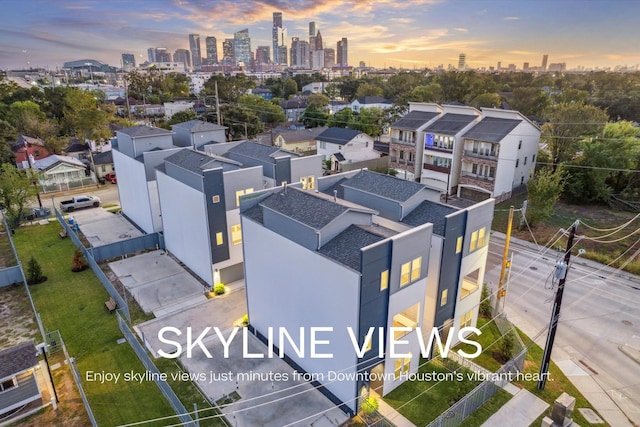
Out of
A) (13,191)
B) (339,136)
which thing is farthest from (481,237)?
(13,191)

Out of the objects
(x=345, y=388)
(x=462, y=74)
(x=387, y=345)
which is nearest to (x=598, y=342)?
(x=387, y=345)

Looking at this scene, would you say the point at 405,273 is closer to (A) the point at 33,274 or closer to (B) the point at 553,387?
(B) the point at 553,387

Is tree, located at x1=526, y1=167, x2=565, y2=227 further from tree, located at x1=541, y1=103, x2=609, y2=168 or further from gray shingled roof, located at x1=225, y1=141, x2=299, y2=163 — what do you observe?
gray shingled roof, located at x1=225, y1=141, x2=299, y2=163

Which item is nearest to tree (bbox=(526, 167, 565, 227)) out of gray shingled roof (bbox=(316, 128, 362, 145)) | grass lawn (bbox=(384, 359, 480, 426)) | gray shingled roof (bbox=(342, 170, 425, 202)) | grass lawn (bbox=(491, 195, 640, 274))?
grass lawn (bbox=(491, 195, 640, 274))

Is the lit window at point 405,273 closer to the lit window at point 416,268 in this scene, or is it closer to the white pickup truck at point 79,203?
the lit window at point 416,268

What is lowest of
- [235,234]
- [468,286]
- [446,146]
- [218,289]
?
[218,289]

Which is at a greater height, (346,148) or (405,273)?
(405,273)

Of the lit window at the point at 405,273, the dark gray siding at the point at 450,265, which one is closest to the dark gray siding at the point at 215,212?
the lit window at the point at 405,273
